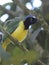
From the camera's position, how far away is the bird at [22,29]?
64.9 inches

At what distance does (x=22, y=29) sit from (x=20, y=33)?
61 millimetres

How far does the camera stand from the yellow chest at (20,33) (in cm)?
165

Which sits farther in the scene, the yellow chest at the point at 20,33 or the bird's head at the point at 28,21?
the bird's head at the point at 28,21

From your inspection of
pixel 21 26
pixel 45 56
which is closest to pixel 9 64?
pixel 45 56

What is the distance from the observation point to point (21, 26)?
1739mm

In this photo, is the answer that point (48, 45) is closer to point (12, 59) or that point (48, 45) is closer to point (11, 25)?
point (11, 25)

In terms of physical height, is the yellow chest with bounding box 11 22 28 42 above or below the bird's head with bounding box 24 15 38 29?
below

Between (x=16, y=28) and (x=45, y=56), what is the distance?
44cm

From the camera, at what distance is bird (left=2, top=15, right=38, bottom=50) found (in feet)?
5.41

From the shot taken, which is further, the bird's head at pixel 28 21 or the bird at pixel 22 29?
the bird's head at pixel 28 21

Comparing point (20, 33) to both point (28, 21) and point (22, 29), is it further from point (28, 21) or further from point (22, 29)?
point (28, 21)

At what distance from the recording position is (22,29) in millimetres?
1725

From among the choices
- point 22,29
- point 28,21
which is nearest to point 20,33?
point 22,29

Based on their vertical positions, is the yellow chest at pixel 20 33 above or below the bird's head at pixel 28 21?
below
